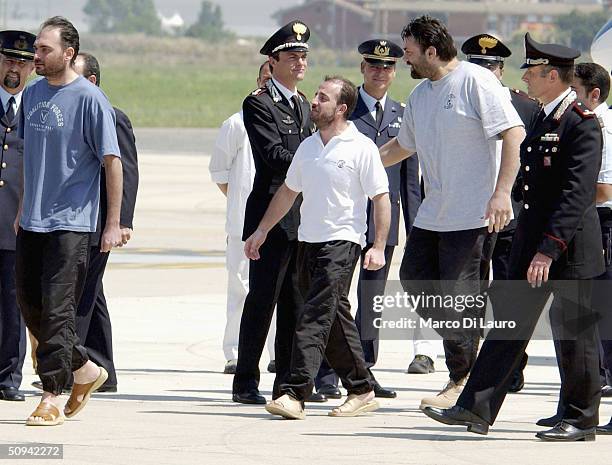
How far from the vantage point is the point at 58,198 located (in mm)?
7988

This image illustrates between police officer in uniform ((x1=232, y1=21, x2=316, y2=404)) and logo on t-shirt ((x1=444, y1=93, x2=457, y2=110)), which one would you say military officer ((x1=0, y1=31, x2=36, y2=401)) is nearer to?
police officer in uniform ((x1=232, y1=21, x2=316, y2=404))

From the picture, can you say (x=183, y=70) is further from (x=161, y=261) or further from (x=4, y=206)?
(x=4, y=206)

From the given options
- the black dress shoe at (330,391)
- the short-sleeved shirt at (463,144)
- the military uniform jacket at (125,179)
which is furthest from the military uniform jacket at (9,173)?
the short-sleeved shirt at (463,144)

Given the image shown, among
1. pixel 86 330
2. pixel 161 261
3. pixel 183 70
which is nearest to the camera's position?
pixel 86 330

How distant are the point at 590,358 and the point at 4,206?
3.63 meters

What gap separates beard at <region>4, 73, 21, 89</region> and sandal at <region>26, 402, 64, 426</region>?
214cm

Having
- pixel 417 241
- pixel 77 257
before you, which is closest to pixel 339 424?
pixel 417 241

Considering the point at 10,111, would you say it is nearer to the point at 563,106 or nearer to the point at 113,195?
the point at 113,195

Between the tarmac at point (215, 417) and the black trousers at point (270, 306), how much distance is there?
10.9 inches

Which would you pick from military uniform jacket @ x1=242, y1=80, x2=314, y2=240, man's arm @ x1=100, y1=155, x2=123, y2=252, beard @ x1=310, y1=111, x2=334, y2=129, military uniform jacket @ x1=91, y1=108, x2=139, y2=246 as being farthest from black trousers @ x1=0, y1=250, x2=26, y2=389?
beard @ x1=310, y1=111, x2=334, y2=129

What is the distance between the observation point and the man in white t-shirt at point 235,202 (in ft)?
34.9

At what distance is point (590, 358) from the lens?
25.3 ft

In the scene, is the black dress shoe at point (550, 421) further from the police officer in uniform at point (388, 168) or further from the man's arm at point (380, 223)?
the police officer in uniform at point (388, 168)

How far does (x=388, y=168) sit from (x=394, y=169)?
0.10 meters
